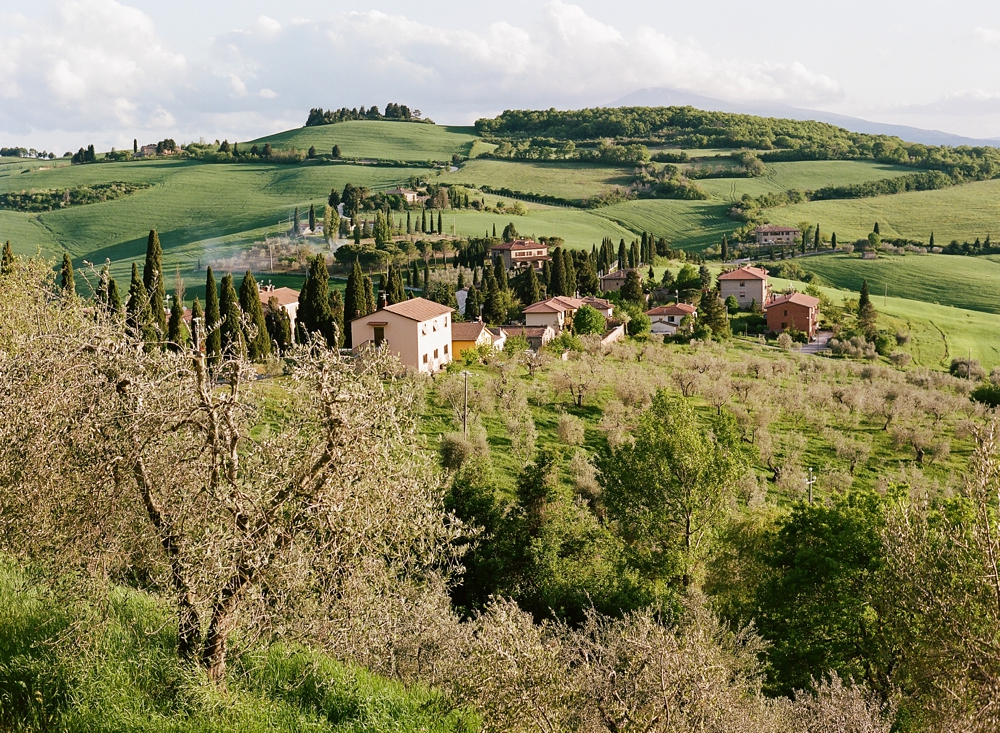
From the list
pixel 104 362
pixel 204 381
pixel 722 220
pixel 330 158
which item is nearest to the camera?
pixel 204 381

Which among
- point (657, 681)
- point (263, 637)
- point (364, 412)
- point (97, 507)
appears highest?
point (364, 412)

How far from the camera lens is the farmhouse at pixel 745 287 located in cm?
8466

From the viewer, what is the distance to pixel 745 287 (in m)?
85.9

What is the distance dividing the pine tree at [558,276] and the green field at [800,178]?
84259 millimetres

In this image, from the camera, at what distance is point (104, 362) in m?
9.09

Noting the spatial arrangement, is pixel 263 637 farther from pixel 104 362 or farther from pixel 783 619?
pixel 783 619

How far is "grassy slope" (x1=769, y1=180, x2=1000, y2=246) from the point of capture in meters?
126

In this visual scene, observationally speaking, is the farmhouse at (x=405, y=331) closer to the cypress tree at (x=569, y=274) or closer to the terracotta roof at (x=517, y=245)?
the cypress tree at (x=569, y=274)

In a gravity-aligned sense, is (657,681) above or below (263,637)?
below

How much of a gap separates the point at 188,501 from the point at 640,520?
19367 mm

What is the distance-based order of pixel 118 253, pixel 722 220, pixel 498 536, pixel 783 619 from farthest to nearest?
pixel 722 220 → pixel 118 253 → pixel 498 536 → pixel 783 619

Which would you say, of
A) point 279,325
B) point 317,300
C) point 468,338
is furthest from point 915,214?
point 317,300

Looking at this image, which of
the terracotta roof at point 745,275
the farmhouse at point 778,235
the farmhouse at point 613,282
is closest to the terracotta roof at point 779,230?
the farmhouse at point 778,235

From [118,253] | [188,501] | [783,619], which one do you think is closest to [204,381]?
[188,501]
